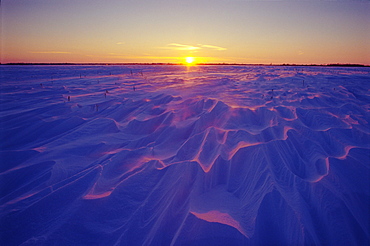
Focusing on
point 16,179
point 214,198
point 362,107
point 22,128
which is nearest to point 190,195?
point 214,198

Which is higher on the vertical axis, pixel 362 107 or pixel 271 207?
pixel 362 107

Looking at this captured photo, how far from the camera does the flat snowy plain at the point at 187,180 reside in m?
1.16

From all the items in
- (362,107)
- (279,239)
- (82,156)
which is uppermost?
(362,107)

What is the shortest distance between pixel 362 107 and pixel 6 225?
495cm

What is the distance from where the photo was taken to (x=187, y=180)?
1.55m

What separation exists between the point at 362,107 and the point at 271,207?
3409 millimetres

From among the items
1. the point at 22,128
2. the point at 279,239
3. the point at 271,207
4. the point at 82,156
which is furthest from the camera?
the point at 22,128

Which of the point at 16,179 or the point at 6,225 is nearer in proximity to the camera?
the point at 6,225

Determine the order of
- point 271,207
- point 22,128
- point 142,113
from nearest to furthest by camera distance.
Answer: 1. point 271,207
2. point 22,128
3. point 142,113

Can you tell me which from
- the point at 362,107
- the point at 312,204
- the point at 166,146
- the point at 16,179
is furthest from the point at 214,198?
the point at 362,107

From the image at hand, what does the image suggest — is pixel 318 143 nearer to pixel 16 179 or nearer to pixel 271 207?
pixel 271 207

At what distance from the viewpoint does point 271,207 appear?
4.26ft

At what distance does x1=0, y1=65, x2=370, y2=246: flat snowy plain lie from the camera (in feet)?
3.81

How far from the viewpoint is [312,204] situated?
133 centimetres
